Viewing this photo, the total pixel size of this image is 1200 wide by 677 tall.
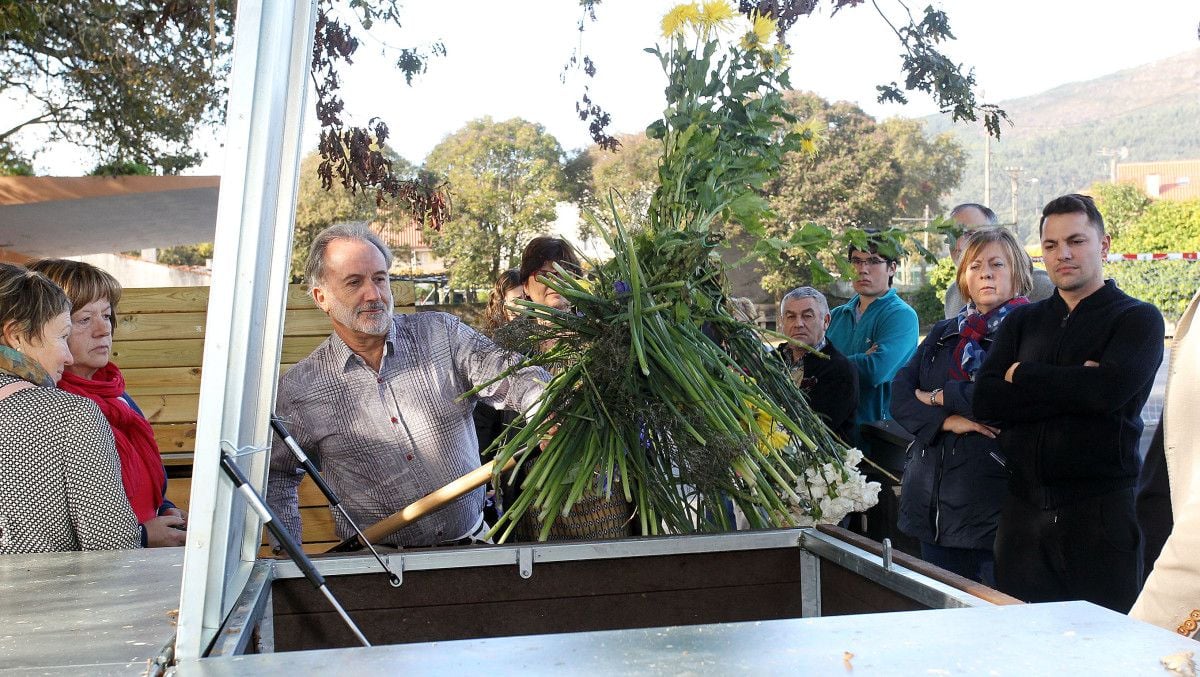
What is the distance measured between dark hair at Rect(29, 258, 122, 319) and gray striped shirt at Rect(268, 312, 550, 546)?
0.72 meters

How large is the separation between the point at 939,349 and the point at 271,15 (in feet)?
8.65

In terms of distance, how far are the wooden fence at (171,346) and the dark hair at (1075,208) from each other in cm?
305

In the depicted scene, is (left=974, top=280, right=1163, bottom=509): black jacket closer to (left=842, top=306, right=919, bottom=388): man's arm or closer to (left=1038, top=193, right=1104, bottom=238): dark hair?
(left=1038, top=193, right=1104, bottom=238): dark hair

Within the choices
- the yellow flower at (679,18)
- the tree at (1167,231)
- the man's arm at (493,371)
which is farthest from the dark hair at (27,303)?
the tree at (1167,231)

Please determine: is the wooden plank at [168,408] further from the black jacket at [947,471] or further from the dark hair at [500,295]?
the black jacket at [947,471]

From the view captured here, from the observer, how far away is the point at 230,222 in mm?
986

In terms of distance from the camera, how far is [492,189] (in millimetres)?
20406

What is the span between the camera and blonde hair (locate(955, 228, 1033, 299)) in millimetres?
3051

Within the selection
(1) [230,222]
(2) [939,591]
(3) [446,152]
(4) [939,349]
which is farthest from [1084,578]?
(3) [446,152]

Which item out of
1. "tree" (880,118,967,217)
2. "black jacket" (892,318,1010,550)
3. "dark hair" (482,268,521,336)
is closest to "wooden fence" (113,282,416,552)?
"dark hair" (482,268,521,336)

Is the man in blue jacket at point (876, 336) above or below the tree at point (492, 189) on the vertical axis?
below

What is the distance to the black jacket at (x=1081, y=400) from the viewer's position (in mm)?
2502

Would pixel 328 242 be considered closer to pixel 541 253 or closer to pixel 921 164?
pixel 541 253

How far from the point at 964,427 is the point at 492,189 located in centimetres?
1805
